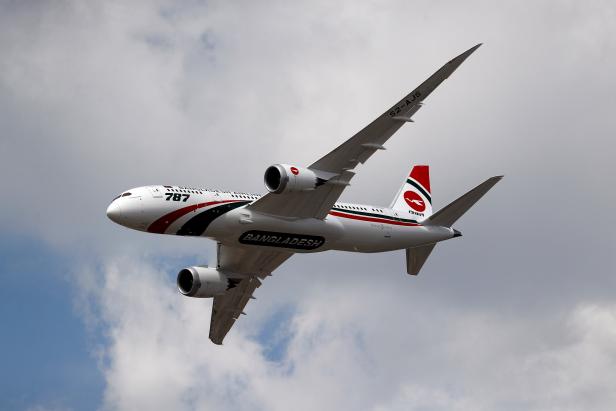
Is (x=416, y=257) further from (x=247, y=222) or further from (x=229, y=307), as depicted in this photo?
(x=247, y=222)

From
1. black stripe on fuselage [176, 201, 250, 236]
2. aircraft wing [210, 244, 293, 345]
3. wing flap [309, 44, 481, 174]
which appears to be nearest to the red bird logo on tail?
aircraft wing [210, 244, 293, 345]

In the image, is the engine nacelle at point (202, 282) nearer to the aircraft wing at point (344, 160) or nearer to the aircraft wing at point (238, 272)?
the aircraft wing at point (238, 272)

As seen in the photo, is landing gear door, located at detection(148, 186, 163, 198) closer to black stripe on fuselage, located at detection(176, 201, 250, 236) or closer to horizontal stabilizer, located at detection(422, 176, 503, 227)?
black stripe on fuselage, located at detection(176, 201, 250, 236)

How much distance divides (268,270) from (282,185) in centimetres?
1352

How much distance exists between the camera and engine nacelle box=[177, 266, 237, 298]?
72.0 meters

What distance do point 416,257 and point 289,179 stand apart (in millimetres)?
15041

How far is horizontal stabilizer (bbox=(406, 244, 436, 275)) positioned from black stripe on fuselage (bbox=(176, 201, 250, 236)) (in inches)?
592

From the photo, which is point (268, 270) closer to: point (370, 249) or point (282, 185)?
point (370, 249)

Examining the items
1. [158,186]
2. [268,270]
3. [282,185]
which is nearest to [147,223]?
[158,186]

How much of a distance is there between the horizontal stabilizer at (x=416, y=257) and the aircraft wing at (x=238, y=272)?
794 cm

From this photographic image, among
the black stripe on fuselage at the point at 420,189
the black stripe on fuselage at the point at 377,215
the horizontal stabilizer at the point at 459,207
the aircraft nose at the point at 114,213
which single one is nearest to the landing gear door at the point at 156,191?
the aircraft nose at the point at 114,213

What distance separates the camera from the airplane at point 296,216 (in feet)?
202

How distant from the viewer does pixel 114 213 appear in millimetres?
61562

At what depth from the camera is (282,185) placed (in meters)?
61.3
